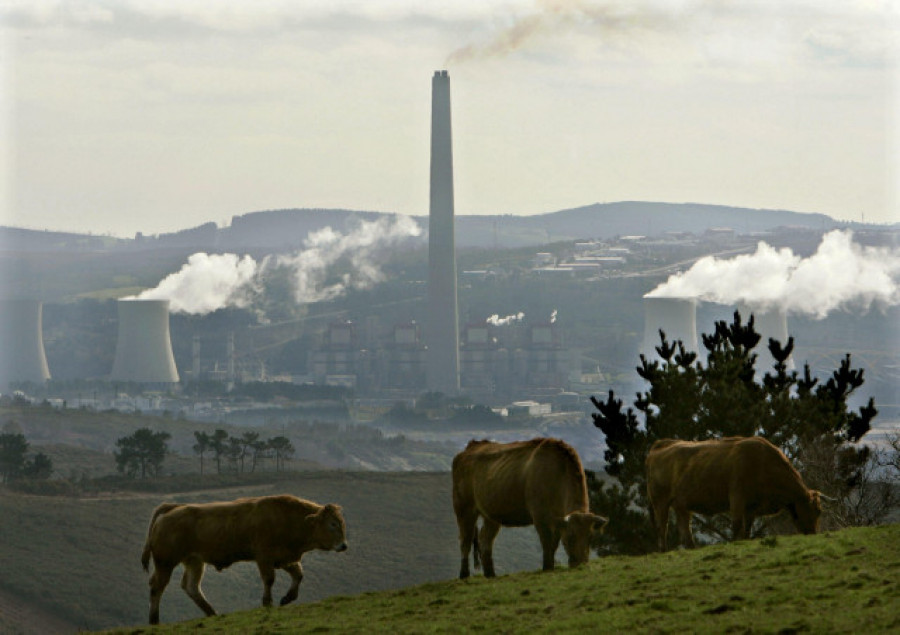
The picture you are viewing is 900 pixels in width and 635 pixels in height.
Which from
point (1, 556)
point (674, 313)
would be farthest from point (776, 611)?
point (674, 313)

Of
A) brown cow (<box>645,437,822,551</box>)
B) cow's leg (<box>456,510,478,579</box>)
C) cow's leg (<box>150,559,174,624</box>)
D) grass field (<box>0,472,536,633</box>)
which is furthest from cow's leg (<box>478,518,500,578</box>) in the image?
grass field (<box>0,472,536,633</box>)

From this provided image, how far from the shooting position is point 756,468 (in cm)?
2223

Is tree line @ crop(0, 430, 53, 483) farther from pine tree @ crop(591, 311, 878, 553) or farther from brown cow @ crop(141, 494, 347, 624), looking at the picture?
brown cow @ crop(141, 494, 347, 624)

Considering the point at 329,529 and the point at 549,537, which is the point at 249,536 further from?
the point at 549,537

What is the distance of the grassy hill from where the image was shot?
53.6 ft

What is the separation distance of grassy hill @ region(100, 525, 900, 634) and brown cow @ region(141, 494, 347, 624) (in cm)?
68

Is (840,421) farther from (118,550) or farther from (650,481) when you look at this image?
(118,550)

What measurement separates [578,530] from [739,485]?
9.41ft

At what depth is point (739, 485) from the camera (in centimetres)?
2227

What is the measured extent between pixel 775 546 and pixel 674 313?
15367 cm

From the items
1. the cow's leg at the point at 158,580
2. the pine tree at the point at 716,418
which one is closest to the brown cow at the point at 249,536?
the cow's leg at the point at 158,580

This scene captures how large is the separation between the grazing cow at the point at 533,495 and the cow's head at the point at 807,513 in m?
3.18

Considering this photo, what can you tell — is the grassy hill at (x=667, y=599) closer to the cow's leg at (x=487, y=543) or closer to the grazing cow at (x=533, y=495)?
the cow's leg at (x=487, y=543)

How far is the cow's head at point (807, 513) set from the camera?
879 inches
